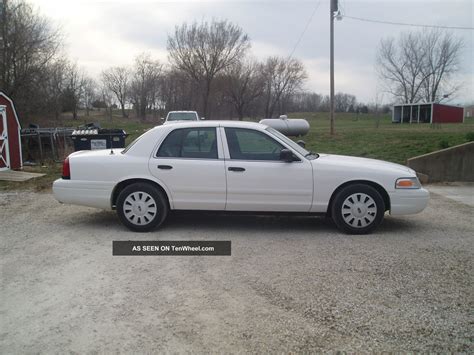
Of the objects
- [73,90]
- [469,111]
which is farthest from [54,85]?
[469,111]

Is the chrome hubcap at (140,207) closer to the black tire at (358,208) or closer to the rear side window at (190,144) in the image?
the rear side window at (190,144)

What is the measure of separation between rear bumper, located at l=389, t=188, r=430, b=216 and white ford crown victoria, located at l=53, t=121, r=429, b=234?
13 millimetres

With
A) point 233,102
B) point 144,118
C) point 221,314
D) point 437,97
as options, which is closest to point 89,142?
point 221,314

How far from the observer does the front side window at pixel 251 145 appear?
5309mm

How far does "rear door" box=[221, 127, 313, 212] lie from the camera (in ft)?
17.1

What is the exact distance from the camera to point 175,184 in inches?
208

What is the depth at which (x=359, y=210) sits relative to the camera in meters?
5.25

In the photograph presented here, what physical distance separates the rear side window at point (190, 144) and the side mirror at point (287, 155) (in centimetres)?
93

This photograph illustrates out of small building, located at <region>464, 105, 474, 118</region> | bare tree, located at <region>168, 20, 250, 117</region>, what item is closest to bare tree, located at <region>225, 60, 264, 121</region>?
bare tree, located at <region>168, 20, 250, 117</region>

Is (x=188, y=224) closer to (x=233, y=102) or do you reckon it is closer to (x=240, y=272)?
(x=240, y=272)

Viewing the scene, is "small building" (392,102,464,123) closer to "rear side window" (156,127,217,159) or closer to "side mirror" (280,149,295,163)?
"side mirror" (280,149,295,163)

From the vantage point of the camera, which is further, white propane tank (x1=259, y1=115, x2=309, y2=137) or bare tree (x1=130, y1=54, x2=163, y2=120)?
bare tree (x1=130, y1=54, x2=163, y2=120)

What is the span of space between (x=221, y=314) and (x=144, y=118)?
46718 millimetres

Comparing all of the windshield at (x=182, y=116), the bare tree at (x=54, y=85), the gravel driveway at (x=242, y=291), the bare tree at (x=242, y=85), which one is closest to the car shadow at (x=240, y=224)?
the gravel driveway at (x=242, y=291)
